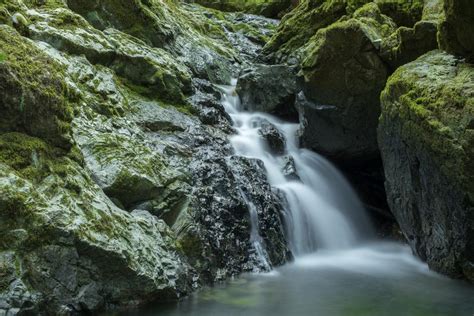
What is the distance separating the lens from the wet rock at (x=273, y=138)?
13.6 metres

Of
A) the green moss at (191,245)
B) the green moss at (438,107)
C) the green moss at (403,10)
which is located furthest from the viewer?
the green moss at (403,10)

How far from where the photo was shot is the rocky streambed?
20.6ft

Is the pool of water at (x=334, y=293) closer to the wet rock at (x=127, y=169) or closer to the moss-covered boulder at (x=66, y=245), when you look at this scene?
the moss-covered boulder at (x=66, y=245)

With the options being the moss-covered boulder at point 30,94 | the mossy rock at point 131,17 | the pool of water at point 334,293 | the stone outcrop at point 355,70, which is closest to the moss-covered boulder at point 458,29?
the stone outcrop at point 355,70

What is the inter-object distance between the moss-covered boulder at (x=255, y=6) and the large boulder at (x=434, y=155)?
73.6 feet

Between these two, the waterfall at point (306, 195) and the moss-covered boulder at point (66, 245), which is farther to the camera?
the waterfall at point (306, 195)

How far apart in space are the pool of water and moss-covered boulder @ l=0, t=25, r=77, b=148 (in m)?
3.04

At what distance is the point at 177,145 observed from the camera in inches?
410

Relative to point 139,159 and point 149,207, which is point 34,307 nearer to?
point 149,207

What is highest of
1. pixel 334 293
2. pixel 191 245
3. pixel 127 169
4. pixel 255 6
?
pixel 255 6

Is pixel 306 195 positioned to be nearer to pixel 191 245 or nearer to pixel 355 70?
pixel 355 70

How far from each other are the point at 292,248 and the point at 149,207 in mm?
3807

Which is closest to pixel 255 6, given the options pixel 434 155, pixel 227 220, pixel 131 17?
pixel 131 17

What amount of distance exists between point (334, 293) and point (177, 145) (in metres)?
4.72
